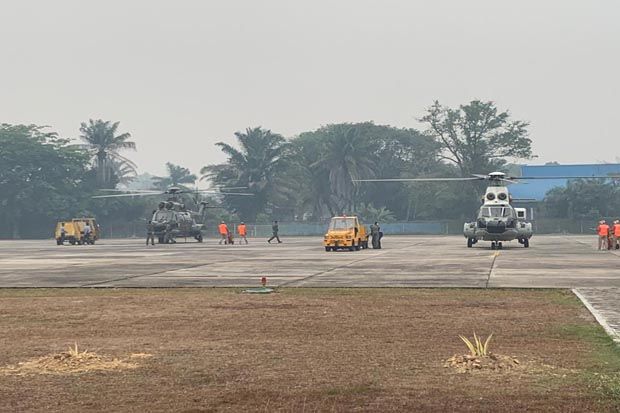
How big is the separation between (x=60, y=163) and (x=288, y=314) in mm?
80771

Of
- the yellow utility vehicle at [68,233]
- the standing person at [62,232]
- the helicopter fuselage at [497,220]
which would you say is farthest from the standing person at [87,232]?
the helicopter fuselage at [497,220]

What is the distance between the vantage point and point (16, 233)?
8962 centimetres

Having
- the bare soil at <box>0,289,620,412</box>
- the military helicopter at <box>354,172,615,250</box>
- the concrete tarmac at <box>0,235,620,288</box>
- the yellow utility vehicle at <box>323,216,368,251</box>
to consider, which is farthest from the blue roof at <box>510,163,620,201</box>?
the bare soil at <box>0,289,620,412</box>

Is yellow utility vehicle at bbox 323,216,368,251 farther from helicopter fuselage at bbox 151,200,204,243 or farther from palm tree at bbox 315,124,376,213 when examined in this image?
palm tree at bbox 315,124,376,213

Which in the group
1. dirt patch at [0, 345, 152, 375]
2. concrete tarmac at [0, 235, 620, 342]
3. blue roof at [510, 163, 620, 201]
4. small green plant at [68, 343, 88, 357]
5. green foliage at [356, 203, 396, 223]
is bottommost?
dirt patch at [0, 345, 152, 375]

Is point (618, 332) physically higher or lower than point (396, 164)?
lower

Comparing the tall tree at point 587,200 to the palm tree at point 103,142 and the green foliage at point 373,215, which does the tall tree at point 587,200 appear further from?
the palm tree at point 103,142

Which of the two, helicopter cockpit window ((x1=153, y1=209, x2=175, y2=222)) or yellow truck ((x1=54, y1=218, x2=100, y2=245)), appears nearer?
helicopter cockpit window ((x1=153, y1=209, x2=175, y2=222))

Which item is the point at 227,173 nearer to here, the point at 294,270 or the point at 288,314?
the point at 294,270

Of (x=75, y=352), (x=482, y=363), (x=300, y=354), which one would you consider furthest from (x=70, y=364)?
(x=482, y=363)

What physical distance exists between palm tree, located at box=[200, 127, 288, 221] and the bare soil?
79917 millimetres

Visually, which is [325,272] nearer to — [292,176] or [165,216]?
[165,216]

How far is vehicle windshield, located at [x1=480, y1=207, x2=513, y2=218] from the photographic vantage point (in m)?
42.9

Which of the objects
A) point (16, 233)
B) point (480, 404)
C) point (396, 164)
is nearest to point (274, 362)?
point (480, 404)
